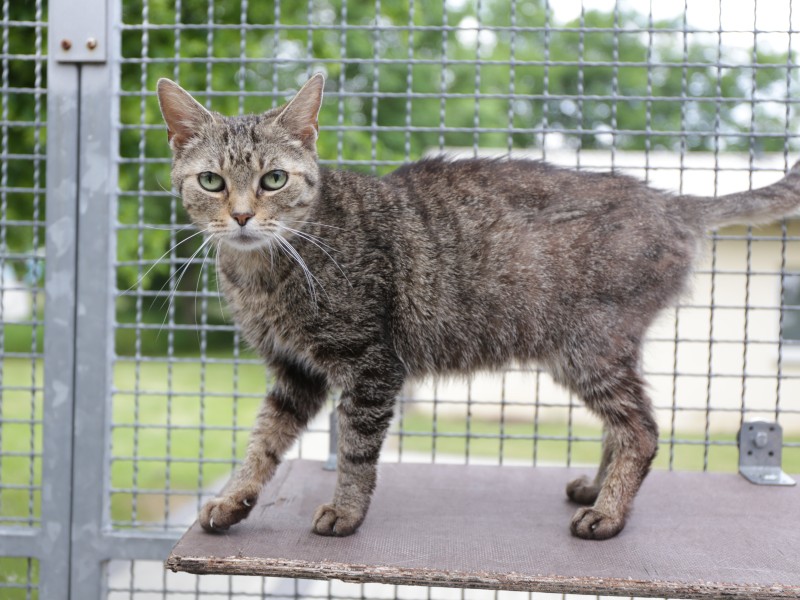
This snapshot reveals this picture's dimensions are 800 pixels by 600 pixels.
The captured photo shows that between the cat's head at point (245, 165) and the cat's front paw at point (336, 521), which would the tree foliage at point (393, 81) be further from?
the cat's front paw at point (336, 521)

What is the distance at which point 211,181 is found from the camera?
6.19ft

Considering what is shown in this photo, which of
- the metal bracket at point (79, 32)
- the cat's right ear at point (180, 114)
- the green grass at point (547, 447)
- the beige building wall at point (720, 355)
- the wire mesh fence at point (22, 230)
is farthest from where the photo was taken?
the green grass at point (547, 447)

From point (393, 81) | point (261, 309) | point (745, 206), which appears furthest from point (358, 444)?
point (393, 81)

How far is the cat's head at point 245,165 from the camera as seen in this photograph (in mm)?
1829

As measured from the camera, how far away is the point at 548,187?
2.13m

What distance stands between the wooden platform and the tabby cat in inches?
3.4

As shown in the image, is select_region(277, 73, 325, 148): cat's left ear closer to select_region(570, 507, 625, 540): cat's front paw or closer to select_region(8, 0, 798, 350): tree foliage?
select_region(8, 0, 798, 350): tree foliage

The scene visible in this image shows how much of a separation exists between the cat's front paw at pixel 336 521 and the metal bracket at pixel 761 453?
50.0 inches

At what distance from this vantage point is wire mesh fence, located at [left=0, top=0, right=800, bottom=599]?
7.60ft

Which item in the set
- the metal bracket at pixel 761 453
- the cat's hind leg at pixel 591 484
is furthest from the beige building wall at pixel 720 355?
the cat's hind leg at pixel 591 484

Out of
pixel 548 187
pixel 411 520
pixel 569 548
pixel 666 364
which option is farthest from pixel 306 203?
pixel 666 364

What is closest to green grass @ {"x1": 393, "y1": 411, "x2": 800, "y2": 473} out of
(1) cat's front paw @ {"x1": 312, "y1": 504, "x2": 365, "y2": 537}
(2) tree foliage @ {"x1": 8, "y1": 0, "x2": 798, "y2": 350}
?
(2) tree foliage @ {"x1": 8, "y1": 0, "x2": 798, "y2": 350}

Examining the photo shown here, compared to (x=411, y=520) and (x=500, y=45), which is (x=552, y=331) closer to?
(x=411, y=520)

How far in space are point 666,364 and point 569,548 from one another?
20.0 feet
